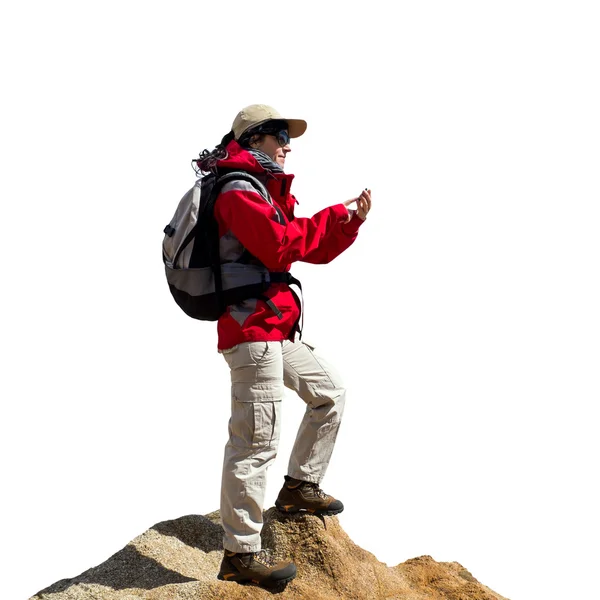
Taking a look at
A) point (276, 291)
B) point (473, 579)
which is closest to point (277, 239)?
point (276, 291)

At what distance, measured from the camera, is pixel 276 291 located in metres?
7.77

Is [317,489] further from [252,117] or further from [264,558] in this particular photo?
[252,117]

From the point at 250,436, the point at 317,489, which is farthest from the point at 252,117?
A: the point at 317,489

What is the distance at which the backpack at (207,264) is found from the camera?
300 inches

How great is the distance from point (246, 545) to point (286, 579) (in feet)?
1.30

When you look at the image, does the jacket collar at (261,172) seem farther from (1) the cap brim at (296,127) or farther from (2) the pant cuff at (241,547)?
(2) the pant cuff at (241,547)

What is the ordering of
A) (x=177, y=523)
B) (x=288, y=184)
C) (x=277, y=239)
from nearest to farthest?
(x=277, y=239), (x=288, y=184), (x=177, y=523)

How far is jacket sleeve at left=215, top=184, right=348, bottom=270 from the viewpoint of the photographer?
7383mm

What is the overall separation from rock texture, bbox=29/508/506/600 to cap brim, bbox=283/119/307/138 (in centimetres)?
291

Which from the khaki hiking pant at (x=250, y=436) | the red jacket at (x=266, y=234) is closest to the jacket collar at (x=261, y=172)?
the red jacket at (x=266, y=234)

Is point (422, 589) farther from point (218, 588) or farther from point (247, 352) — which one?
point (247, 352)

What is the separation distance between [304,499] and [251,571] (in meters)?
0.91

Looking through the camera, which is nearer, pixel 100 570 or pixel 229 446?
pixel 229 446

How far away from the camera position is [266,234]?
737 centimetres
